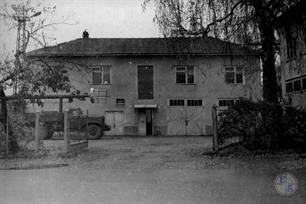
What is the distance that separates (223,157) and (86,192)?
6294 millimetres

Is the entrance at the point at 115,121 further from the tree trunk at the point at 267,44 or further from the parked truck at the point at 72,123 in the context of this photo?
the tree trunk at the point at 267,44

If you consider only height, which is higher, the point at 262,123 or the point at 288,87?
the point at 288,87

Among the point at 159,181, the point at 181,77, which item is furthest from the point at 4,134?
the point at 181,77

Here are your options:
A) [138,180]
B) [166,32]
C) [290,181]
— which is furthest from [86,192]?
[166,32]

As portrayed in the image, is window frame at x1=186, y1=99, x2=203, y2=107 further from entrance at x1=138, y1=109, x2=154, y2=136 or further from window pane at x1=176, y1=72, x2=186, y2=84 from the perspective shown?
entrance at x1=138, y1=109, x2=154, y2=136

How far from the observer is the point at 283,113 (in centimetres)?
Result: 1308

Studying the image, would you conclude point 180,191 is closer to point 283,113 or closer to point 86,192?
point 86,192

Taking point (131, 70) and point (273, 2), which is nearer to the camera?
point (273, 2)

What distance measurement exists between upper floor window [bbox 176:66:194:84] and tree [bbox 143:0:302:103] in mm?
15147

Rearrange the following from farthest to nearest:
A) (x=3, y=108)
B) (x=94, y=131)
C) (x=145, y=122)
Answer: (x=145, y=122) < (x=94, y=131) < (x=3, y=108)

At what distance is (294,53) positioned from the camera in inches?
739

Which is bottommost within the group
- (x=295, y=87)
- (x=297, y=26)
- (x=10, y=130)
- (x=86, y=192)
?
(x=86, y=192)

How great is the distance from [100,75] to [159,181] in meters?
21.7

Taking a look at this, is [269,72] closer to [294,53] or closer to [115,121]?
[294,53]
